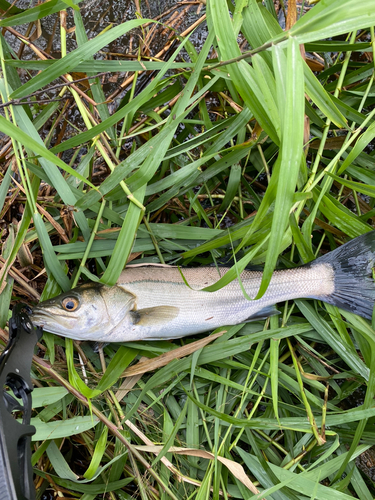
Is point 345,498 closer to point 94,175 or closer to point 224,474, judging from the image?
point 224,474

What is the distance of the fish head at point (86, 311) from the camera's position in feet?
6.06

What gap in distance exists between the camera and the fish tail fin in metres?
2.03

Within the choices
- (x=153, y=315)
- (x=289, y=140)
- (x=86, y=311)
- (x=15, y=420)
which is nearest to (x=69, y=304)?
(x=86, y=311)

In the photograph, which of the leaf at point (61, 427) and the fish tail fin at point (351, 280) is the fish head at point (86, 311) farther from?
the fish tail fin at point (351, 280)

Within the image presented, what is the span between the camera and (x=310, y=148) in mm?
2193

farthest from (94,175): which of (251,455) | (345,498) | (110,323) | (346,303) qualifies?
(345,498)

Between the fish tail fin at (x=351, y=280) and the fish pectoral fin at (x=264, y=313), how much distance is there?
32 centimetres

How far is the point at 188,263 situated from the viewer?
2.24 m

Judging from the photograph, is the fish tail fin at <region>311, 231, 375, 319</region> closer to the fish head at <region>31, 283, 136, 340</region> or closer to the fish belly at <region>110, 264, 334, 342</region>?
the fish belly at <region>110, 264, 334, 342</region>

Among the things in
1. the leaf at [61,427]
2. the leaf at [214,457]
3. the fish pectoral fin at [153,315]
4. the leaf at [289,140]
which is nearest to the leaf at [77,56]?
the leaf at [289,140]

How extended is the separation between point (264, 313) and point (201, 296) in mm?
398

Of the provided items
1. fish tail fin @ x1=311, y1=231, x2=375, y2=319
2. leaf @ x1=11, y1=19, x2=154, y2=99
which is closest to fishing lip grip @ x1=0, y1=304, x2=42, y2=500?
leaf @ x1=11, y1=19, x2=154, y2=99

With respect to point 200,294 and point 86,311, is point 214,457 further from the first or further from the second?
point 86,311

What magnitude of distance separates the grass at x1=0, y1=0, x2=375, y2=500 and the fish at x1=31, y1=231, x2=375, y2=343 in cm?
9
